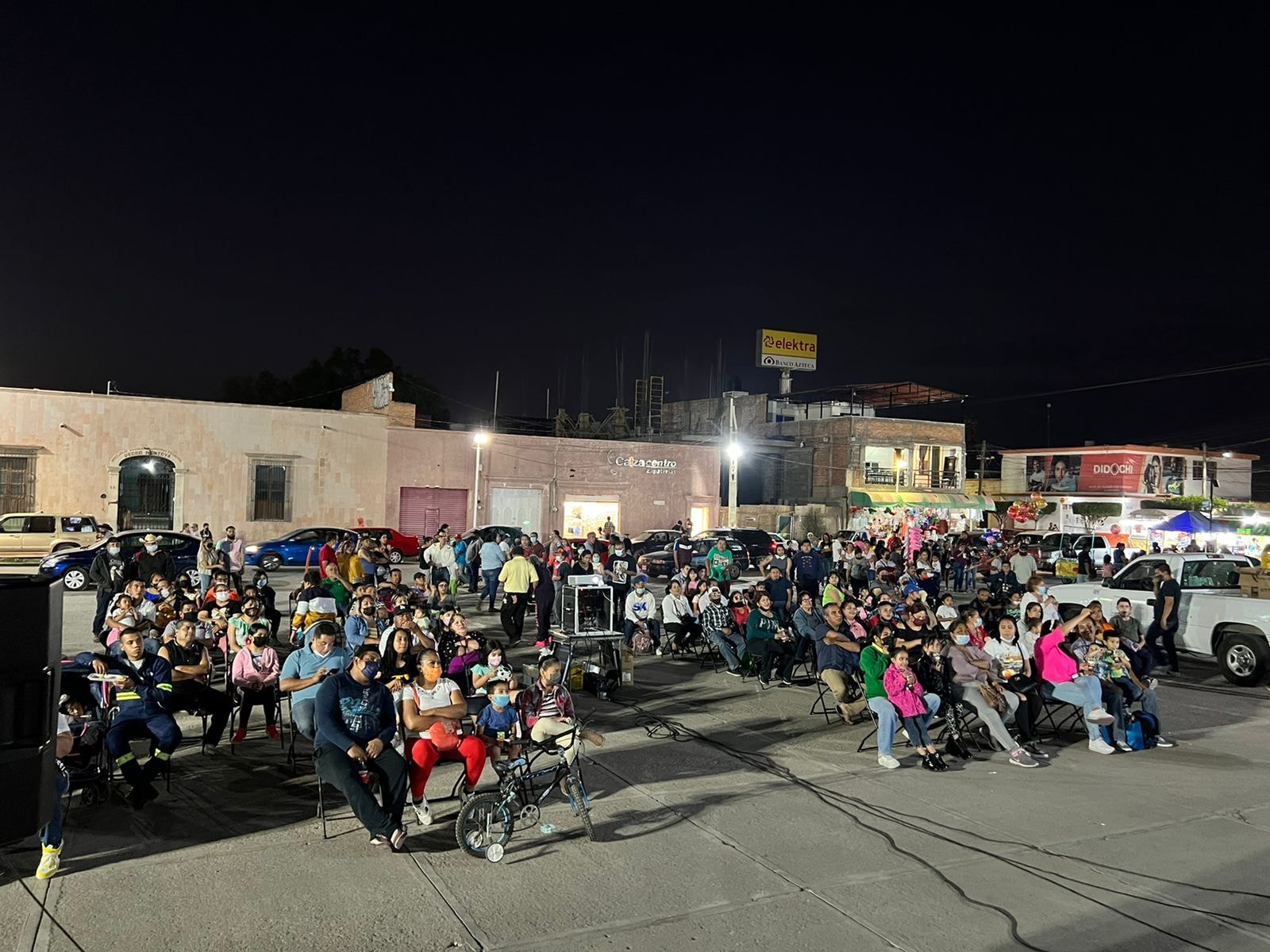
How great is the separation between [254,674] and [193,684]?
541 millimetres

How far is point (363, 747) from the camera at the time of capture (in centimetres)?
638

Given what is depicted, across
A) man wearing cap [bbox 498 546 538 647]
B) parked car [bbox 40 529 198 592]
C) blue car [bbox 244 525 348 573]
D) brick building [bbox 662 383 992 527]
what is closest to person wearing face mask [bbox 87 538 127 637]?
parked car [bbox 40 529 198 592]

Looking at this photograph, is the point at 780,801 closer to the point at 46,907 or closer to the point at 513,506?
the point at 46,907

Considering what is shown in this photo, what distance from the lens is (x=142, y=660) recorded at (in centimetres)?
768

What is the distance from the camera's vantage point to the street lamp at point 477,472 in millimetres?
35925

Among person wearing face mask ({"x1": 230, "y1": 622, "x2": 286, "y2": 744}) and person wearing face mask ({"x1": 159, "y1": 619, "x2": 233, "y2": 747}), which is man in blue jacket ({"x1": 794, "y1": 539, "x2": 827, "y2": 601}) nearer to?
person wearing face mask ({"x1": 230, "y1": 622, "x2": 286, "y2": 744})

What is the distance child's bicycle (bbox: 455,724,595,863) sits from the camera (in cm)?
609

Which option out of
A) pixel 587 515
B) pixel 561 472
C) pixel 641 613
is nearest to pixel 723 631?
pixel 641 613

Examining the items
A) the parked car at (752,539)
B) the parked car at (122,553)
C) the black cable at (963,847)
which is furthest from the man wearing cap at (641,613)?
the parked car at (752,539)

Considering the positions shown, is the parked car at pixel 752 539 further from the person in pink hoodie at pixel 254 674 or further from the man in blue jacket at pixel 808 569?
the person in pink hoodie at pixel 254 674

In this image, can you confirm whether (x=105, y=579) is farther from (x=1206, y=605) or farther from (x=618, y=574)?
(x=1206, y=605)

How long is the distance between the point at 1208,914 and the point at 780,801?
3001 millimetres

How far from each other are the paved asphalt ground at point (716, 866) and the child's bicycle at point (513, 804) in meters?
0.13

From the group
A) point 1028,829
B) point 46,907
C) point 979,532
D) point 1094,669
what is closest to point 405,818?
point 46,907
